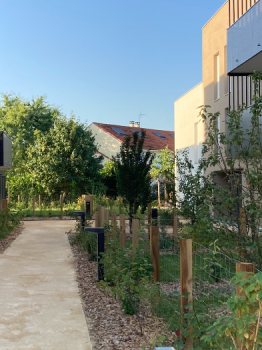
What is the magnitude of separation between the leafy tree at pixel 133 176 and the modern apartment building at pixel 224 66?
3.53 metres

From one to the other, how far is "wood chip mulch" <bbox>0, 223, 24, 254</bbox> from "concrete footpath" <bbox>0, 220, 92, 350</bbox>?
17.5 inches

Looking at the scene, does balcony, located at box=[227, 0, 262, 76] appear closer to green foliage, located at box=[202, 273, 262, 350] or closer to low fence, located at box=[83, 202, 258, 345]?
low fence, located at box=[83, 202, 258, 345]

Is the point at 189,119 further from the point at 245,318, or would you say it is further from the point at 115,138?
the point at 245,318

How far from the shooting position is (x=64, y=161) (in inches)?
1078

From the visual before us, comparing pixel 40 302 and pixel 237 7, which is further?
pixel 237 7

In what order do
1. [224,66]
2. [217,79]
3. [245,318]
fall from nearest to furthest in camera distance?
[245,318]
[224,66]
[217,79]

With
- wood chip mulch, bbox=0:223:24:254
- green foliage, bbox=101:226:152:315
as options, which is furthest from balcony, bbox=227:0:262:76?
wood chip mulch, bbox=0:223:24:254

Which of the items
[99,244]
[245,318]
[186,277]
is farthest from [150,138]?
[245,318]

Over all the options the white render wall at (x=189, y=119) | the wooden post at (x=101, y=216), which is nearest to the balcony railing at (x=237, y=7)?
the white render wall at (x=189, y=119)

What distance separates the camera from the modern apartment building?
945 centimetres

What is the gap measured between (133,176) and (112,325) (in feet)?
29.2

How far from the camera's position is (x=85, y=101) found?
22.2 metres

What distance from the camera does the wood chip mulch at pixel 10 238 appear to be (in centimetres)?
1202

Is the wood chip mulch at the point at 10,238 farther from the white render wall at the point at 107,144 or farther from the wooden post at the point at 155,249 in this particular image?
the white render wall at the point at 107,144
